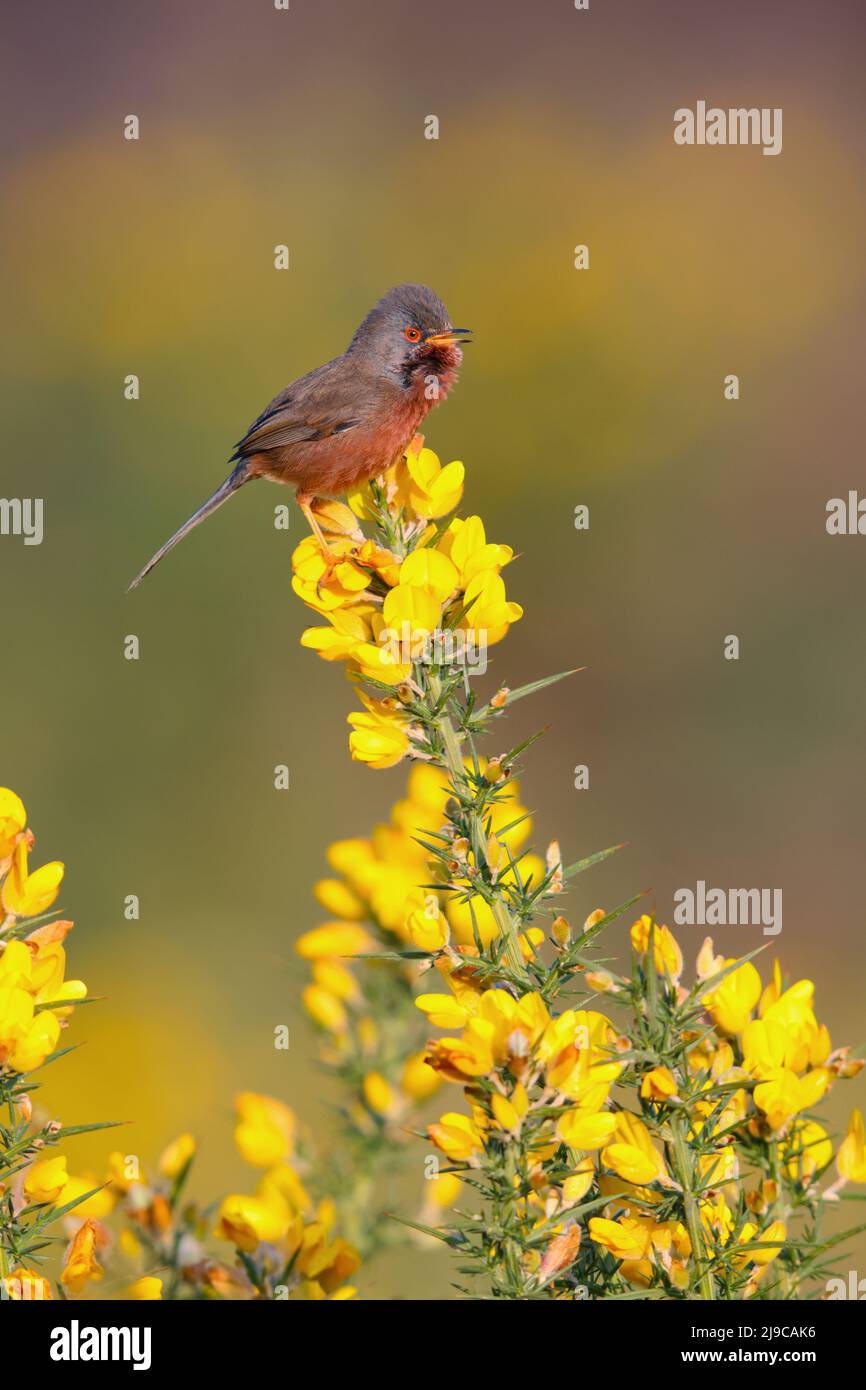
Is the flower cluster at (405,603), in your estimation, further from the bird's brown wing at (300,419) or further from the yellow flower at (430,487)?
the bird's brown wing at (300,419)

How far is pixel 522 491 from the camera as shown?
8758mm

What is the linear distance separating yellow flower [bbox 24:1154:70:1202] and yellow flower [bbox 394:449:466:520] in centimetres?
100

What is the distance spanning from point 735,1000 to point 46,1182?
2.57 ft


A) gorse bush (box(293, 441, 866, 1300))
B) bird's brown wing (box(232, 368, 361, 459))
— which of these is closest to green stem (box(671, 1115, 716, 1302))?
gorse bush (box(293, 441, 866, 1300))

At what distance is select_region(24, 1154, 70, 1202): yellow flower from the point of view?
135 centimetres

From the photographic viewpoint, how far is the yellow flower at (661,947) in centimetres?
142

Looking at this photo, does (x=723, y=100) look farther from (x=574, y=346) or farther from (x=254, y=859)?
(x=254, y=859)

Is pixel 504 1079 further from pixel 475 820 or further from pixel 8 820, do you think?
pixel 8 820

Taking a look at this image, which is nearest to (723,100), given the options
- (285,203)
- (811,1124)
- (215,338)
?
(285,203)

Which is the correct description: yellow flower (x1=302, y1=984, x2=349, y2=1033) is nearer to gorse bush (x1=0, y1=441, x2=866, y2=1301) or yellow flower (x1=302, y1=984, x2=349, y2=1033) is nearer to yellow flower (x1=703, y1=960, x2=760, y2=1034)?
gorse bush (x1=0, y1=441, x2=866, y2=1301)

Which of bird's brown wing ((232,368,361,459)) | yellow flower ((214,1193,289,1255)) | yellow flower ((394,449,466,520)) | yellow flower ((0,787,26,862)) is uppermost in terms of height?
bird's brown wing ((232,368,361,459))

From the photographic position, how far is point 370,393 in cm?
329

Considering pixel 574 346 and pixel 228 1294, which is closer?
pixel 228 1294

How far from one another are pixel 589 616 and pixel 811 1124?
6.59 m
